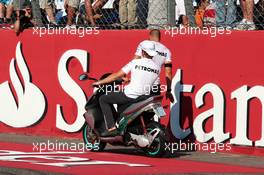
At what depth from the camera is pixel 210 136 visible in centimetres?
1319

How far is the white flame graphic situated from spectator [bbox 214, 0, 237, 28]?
3821 mm

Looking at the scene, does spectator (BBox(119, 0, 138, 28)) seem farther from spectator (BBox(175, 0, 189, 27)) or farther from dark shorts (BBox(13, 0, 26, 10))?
dark shorts (BBox(13, 0, 26, 10))

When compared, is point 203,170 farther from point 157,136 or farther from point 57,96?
point 57,96

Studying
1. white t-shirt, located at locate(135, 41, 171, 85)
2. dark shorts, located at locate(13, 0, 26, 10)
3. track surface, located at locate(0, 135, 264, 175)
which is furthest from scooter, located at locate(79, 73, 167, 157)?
dark shorts, located at locate(13, 0, 26, 10)

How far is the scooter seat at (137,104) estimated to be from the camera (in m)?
12.2

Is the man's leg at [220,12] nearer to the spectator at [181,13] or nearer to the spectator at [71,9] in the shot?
the spectator at [181,13]

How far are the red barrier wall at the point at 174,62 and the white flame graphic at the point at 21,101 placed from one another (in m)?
0.10

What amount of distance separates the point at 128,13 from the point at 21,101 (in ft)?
9.01

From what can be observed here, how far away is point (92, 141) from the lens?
13195mm

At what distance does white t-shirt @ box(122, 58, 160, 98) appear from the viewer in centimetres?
1234

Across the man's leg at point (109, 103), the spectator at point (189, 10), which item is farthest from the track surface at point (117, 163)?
the spectator at point (189, 10)

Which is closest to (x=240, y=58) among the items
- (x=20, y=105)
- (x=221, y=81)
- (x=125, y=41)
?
(x=221, y=81)

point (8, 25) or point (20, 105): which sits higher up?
point (8, 25)

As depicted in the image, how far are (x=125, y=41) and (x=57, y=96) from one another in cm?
184
